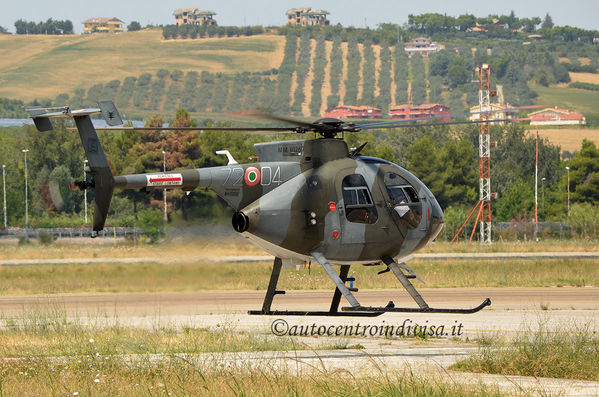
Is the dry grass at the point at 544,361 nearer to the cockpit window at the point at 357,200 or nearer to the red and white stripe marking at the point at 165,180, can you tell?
the cockpit window at the point at 357,200

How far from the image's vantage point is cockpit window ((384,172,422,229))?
75.5ft

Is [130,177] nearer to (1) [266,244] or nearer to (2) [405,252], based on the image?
(1) [266,244]

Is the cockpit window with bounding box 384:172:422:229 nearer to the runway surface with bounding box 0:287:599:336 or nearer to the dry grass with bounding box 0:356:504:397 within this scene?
the runway surface with bounding box 0:287:599:336

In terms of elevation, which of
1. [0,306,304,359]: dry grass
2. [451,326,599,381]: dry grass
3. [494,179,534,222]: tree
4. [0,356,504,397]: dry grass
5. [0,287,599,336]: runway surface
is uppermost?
[0,356,504,397]: dry grass

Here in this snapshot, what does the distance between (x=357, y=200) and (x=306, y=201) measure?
122 cm

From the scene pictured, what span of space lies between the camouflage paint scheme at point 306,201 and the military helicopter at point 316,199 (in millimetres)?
23

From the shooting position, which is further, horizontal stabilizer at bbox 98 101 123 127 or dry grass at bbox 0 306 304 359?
dry grass at bbox 0 306 304 359

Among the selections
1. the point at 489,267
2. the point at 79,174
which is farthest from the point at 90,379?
the point at 79,174

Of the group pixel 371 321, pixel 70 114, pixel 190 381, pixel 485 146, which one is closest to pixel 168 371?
pixel 190 381

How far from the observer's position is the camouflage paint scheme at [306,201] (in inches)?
876

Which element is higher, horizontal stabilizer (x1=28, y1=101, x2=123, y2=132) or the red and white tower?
horizontal stabilizer (x1=28, y1=101, x2=123, y2=132)

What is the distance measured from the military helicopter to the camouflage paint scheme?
23mm

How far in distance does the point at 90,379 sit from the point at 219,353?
525 cm

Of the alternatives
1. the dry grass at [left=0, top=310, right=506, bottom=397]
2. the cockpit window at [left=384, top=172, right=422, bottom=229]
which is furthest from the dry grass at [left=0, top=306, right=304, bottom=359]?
the cockpit window at [left=384, top=172, right=422, bottom=229]
